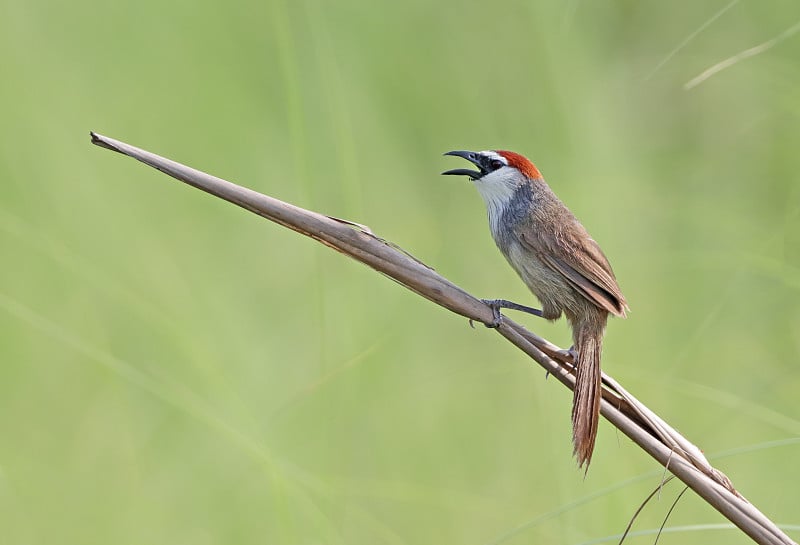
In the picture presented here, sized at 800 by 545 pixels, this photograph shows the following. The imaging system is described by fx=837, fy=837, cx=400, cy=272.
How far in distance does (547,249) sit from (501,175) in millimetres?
292

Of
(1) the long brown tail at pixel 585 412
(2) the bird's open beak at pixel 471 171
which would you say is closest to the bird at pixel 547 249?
(2) the bird's open beak at pixel 471 171

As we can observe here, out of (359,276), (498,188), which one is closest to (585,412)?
(498,188)

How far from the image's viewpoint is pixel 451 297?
1369 mm

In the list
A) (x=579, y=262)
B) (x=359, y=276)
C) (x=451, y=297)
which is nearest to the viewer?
(x=451, y=297)

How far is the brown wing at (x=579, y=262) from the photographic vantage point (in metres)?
2.25

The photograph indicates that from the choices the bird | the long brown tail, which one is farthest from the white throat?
the long brown tail

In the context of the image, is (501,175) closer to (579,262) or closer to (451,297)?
(579,262)

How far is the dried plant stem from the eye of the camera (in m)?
1.20

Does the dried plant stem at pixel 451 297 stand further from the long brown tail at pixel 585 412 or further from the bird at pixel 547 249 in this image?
the bird at pixel 547 249

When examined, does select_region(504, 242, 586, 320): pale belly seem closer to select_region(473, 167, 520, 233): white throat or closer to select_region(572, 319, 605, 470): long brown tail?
select_region(473, 167, 520, 233): white throat

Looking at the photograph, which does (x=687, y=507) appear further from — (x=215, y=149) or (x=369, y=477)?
(x=215, y=149)

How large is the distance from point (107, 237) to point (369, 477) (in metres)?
1.41

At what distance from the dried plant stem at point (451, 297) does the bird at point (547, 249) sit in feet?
2.24

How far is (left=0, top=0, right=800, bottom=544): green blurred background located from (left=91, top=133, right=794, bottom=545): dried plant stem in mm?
1136
